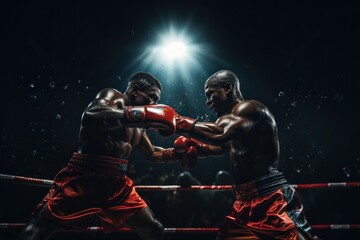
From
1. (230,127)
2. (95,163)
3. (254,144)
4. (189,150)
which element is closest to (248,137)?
(254,144)

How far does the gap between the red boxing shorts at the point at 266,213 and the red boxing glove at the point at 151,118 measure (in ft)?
2.01

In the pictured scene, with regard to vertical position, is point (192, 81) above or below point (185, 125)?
above

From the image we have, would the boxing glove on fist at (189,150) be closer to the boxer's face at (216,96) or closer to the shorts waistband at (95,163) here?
the boxer's face at (216,96)

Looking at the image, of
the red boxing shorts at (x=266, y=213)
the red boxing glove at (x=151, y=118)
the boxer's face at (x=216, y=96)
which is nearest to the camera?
the red boxing shorts at (x=266, y=213)

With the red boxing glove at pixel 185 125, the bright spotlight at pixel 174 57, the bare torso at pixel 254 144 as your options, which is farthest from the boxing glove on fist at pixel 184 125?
the bright spotlight at pixel 174 57

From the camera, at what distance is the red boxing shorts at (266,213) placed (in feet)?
5.55

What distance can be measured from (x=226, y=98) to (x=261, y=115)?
37 cm

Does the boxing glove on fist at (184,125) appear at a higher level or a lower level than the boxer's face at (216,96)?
lower

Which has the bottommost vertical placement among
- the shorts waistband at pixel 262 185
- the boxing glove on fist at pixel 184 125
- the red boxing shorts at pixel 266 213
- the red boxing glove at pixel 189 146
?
the red boxing shorts at pixel 266 213

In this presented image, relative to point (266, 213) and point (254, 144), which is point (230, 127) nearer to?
point (254, 144)

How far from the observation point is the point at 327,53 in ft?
27.3

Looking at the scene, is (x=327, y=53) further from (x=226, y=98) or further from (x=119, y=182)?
(x=119, y=182)

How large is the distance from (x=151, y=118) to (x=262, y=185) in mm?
836

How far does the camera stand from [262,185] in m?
1.88
